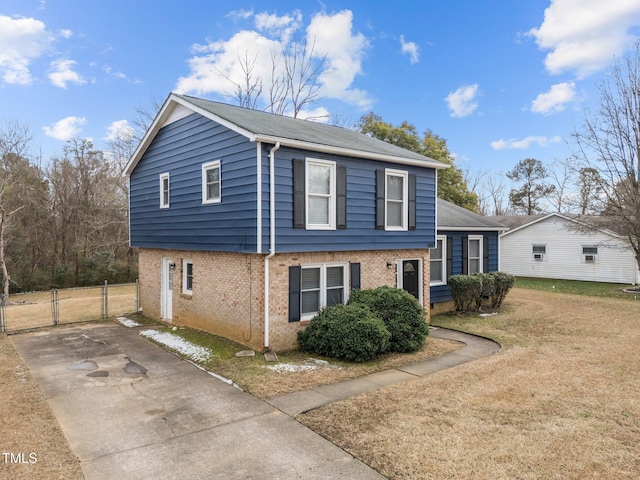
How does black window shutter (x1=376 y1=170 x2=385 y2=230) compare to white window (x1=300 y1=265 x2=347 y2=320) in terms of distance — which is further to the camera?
black window shutter (x1=376 y1=170 x2=385 y2=230)

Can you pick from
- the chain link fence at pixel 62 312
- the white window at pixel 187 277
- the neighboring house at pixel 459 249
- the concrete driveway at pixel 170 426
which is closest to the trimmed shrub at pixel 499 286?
the neighboring house at pixel 459 249

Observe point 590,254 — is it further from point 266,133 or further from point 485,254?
point 266,133

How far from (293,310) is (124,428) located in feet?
14.8

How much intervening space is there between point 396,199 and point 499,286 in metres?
6.62

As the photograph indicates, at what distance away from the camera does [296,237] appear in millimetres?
9242

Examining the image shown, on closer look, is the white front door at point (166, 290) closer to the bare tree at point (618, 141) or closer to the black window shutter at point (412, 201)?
the black window shutter at point (412, 201)

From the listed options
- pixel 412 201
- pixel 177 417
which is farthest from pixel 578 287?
pixel 177 417

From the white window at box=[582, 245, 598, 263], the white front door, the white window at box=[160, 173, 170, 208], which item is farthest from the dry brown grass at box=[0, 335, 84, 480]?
the white window at box=[582, 245, 598, 263]

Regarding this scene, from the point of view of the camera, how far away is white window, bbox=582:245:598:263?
934 inches

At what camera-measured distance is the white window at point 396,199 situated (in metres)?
11.3

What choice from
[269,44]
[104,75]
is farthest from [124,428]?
[269,44]

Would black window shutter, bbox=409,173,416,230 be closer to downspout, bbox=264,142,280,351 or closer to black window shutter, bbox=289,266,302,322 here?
black window shutter, bbox=289,266,302,322

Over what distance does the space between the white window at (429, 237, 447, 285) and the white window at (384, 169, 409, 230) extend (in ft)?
11.2

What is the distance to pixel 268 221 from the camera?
877 cm
